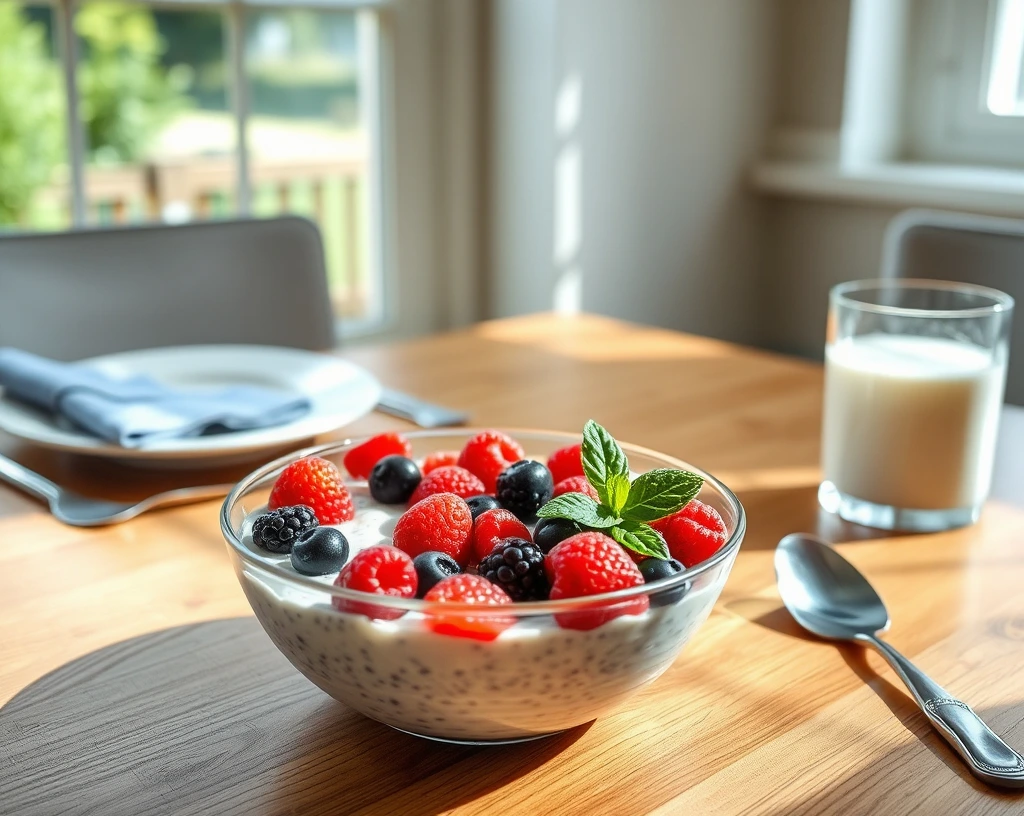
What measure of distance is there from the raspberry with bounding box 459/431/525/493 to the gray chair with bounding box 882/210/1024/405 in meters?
0.90

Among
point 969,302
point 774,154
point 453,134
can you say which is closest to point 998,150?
point 774,154

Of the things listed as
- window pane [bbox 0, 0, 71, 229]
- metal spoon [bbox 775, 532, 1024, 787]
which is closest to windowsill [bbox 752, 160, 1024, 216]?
window pane [bbox 0, 0, 71, 229]

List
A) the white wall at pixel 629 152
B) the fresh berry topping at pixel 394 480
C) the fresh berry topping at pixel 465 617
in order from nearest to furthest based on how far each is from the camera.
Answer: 1. the fresh berry topping at pixel 465 617
2. the fresh berry topping at pixel 394 480
3. the white wall at pixel 629 152

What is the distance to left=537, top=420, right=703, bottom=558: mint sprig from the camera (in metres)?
0.55

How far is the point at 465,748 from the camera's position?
55 centimetres

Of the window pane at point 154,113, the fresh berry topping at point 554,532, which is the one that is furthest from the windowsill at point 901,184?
the fresh berry topping at point 554,532

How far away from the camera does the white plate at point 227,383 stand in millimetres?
902

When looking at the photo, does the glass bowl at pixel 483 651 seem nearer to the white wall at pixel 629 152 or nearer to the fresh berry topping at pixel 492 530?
the fresh berry topping at pixel 492 530

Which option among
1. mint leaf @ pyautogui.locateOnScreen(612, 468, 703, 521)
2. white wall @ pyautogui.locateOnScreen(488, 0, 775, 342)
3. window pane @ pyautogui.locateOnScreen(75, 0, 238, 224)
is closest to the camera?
mint leaf @ pyautogui.locateOnScreen(612, 468, 703, 521)

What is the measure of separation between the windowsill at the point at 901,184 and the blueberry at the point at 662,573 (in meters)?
2.21

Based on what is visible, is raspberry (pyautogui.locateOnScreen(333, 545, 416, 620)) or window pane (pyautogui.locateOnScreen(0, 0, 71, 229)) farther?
window pane (pyautogui.locateOnScreen(0, 0, 71, 229))

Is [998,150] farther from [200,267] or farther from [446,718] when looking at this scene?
[446,718]

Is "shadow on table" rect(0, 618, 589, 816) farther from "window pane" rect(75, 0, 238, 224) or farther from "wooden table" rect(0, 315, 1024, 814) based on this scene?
"window pane" rect(75, 0, 238, 224)

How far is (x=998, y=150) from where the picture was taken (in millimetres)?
2701
